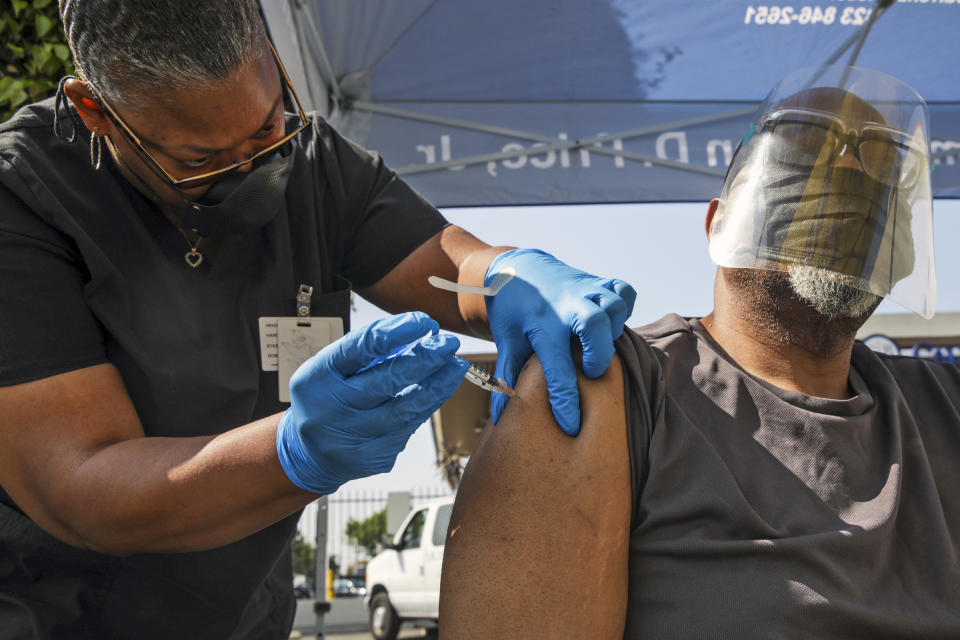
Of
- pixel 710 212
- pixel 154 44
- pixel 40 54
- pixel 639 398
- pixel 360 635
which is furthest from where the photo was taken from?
pixel 360 635

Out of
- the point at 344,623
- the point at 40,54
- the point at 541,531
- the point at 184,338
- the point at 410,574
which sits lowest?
the point at 344,623

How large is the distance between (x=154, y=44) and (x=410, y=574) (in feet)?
24.8

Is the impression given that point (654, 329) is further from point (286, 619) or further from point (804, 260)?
point (286, 619)

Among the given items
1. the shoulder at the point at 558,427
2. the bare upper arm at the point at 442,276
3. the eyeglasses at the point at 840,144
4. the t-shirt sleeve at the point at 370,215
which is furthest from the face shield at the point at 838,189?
the t-shirt sleeve at the point at 370,215

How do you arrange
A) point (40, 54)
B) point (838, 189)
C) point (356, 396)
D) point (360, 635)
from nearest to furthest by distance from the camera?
point (356, 396) < point (838, 189) < point (40, 54) < point (360, 635)

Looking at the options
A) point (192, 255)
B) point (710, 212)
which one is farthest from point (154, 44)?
point (710, 212)

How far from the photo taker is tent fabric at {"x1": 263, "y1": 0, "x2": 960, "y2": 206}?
115 inches

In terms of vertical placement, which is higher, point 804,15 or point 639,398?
point 804,15

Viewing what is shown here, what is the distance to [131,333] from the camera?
1293 millimetres

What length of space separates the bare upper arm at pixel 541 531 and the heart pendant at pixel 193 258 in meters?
0.64

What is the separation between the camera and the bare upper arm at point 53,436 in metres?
1.11

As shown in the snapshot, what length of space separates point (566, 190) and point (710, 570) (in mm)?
2132

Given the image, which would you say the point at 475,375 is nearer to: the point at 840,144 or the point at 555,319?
the point at 555,319

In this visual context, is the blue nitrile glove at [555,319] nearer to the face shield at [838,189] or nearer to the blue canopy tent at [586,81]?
the face shield at [838,189]
